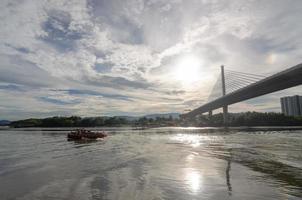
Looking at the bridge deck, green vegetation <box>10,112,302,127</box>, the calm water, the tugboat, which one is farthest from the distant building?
the calm water

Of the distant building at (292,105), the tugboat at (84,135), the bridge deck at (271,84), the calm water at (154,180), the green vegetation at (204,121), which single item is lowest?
the calm water at (154,180)

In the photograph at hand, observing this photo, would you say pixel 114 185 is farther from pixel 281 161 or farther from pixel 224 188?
pixel 281 161

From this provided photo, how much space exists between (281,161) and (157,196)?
39.0 feet

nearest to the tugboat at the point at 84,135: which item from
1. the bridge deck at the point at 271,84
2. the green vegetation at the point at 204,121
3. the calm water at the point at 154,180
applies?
Answer: the calm water at the point at 154,180

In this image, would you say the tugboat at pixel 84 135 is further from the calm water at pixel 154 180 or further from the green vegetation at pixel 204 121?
the green vegetation at pixel 204 121

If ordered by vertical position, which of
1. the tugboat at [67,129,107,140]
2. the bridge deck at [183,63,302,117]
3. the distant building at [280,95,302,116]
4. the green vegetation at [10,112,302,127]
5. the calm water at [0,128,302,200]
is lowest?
the calm water at [0,128,302,200]

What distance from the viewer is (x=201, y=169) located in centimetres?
1588

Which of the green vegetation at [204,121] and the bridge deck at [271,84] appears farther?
the green vegetation at [204,121]

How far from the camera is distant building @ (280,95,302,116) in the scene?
170m

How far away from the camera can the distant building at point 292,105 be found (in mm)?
169625

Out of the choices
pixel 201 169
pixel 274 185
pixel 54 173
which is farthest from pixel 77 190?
pixel 274 185

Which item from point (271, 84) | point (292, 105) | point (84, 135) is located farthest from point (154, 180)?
point (292, 105)

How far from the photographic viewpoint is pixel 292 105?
577ft

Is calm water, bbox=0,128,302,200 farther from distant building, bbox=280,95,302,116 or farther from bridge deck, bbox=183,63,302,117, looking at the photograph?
distant building, bbox=280,95,302,116
